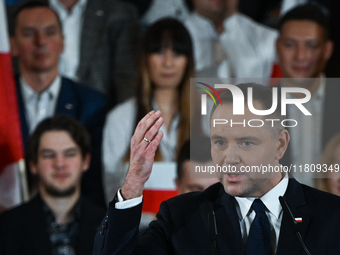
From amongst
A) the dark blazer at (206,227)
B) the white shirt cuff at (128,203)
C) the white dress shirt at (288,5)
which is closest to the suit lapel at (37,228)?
the dark blazer at (206,227)

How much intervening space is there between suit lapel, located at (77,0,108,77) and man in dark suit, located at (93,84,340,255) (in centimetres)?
253

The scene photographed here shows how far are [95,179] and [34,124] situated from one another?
738mm

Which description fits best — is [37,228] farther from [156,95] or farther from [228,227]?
[228,227]

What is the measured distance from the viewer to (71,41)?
4152 millimetres

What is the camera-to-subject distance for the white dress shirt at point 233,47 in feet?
13.1

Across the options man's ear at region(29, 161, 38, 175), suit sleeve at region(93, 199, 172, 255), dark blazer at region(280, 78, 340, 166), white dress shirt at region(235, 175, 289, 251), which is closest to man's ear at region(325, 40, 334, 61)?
dark blazer at region(280, 78, 340, 166)

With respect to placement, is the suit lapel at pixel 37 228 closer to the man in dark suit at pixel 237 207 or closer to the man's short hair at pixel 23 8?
the man's short hair at pixel 23 8

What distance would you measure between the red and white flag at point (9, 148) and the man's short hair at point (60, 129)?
96 millimetres

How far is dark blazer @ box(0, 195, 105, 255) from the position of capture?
3.61 m

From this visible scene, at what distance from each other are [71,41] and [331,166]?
98.4 inches

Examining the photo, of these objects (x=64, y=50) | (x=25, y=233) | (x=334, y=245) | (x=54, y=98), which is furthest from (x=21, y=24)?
(x=334, y=245)

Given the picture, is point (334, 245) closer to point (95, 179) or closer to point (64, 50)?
point (95, 179)

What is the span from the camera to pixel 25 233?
12.1ft

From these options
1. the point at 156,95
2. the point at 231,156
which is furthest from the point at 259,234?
the point at 156,95
